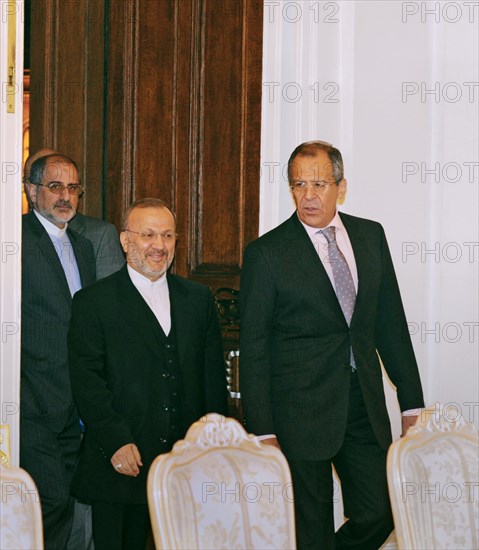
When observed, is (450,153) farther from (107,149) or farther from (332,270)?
(107,149)

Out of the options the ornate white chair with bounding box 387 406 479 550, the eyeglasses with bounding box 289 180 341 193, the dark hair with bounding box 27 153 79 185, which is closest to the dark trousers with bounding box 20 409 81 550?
the dark hair with bounding box 27 153 79 185

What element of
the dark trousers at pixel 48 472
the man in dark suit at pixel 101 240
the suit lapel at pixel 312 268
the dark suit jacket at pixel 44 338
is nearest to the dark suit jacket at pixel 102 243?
the man in dark suit at pixel 101 240

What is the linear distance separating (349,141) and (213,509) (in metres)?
2.30

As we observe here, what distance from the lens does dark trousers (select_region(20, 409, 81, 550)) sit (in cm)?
370

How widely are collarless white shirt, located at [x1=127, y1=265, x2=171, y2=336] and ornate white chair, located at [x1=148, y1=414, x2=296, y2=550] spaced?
3.09 ft

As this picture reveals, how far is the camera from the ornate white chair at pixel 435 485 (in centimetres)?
Result: 259

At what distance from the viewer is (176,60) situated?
181 inches

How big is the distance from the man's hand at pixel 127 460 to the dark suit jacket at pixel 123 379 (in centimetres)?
2

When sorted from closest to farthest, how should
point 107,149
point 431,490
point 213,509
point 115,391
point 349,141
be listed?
1. point 213,509
2. point 431,490
3. point 115,391
4. point 349,141
5. point 107,149

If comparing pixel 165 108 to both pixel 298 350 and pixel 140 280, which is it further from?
pixel 298 350

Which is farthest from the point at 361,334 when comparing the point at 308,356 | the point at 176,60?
the point at 176,60

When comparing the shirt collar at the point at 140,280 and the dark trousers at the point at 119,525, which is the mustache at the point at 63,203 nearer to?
the shirt collar at the point at 140,280

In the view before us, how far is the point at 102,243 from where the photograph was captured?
4.05 m

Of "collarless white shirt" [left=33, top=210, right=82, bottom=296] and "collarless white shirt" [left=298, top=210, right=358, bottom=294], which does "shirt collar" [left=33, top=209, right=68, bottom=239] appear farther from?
"collarless white shirt" [left=298, top=210, right=358, bottom=294]
